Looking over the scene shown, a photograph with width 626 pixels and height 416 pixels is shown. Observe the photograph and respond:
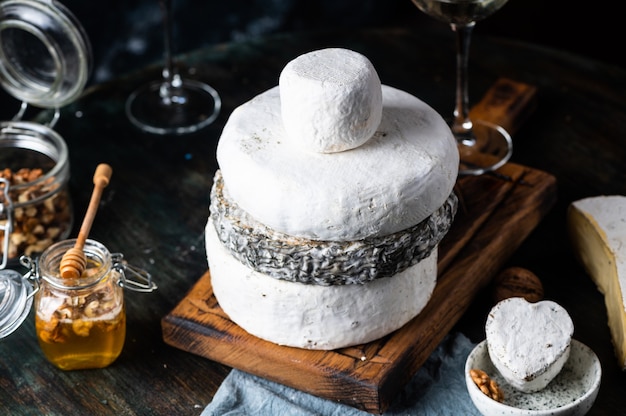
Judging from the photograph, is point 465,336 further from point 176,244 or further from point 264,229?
point 176,244

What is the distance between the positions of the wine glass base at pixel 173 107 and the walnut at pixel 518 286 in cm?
62

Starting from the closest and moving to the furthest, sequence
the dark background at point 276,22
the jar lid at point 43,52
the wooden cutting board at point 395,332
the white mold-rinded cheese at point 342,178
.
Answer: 1. the white mold-rinded cheese at point 342,178
2. the wooden cutting board at point 395,332
3. the jar lid at point 43,52
4. the dark background at point 276,22

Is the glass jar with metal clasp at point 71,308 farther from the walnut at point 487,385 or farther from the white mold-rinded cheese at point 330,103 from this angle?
the walnut at point 487,385

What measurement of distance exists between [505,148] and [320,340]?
567 mm

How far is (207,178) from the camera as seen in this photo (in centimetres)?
157

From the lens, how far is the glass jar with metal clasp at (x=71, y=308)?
3.87ft

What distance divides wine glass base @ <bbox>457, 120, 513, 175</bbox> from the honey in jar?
58 cm

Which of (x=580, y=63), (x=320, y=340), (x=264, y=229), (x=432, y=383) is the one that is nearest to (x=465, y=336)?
(x=432, y=383)

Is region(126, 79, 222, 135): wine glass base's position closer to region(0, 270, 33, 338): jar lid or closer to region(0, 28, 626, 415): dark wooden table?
region(0, 28, 626, 415): dark wooden table

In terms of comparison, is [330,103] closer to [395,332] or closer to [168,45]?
[395,332]

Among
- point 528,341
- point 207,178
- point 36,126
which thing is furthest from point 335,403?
point 36,126

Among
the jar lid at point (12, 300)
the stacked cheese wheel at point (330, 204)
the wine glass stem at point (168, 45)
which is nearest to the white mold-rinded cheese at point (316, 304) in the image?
the stacked cheese wheel at point (330, 204)

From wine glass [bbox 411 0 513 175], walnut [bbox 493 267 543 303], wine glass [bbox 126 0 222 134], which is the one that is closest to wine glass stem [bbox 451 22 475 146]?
wine glass [bbox 411 0 513 175]

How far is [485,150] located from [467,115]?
7cm
